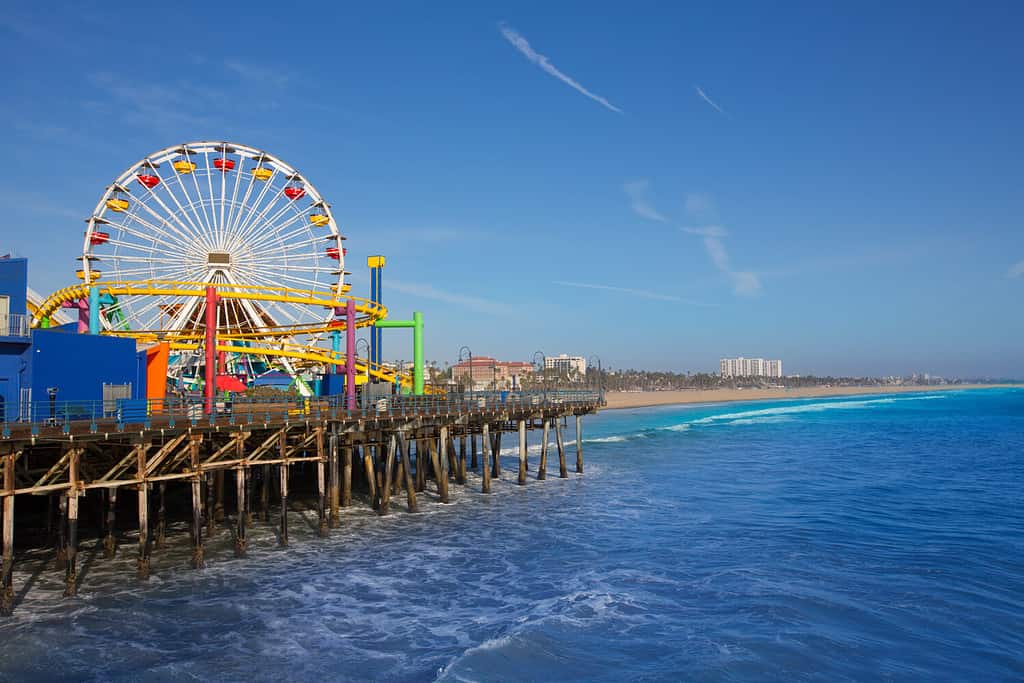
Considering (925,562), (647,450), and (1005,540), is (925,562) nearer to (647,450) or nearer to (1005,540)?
(1005,540)

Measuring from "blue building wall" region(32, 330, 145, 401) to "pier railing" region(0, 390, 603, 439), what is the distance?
Answer: 628mm

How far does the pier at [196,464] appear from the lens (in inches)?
693

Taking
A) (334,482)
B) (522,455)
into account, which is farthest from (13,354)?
(522,455)

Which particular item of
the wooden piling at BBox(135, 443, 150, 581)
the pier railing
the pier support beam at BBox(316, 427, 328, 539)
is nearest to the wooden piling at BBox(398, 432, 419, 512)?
the pier railing

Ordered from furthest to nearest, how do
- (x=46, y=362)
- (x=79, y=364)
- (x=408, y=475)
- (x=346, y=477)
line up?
(x=346, y=477) < (x=408, y=475) < (x=79, y=364) < (x=46, y=362)

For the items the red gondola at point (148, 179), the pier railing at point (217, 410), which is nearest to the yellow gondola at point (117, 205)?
the red gondola at point (148, 179)

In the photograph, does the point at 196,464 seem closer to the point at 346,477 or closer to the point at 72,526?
the point at 72,526

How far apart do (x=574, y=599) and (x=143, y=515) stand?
10.8 m

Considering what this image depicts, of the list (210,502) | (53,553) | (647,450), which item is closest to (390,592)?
(210,502)

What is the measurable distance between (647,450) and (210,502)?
115 feet

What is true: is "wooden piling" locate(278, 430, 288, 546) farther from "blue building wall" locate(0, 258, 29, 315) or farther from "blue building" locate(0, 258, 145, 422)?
"blue building wall" locate(0, 258, 29, 315)

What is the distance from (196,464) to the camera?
1978 cm

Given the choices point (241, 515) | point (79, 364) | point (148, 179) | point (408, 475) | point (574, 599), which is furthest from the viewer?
point (148, 179)

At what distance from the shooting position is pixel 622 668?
14062mm
